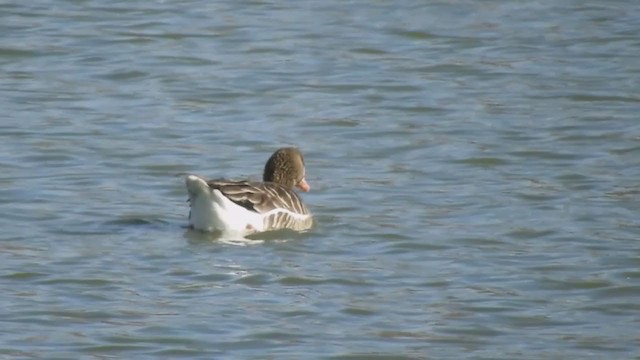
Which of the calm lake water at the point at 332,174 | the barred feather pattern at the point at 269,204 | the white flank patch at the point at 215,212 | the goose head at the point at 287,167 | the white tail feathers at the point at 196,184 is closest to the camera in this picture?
the calm lake water at the point at 332,174

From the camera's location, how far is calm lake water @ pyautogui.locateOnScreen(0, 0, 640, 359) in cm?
1037

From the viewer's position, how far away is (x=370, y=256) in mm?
12148

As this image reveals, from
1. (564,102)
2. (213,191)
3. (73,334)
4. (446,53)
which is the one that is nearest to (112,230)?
(213,191)

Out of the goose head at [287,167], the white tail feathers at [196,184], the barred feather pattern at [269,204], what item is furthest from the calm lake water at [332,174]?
the white tail feathers at [196,184]

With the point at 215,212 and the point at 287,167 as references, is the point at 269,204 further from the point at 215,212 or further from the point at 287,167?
the point at 287,167

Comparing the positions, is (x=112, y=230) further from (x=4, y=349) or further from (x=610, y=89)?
(x=610, y=89)

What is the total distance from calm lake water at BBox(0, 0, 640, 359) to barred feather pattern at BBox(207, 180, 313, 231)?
0.14 m

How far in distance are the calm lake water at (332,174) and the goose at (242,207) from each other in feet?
0.51

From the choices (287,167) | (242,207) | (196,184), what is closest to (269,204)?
(242,207)

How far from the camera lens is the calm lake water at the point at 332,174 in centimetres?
1037

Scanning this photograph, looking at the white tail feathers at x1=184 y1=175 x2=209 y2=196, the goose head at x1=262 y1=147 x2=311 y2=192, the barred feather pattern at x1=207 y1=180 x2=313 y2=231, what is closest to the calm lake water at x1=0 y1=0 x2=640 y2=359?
the barred feather pattern at x1=207 y1=180 x2=313 y2=231

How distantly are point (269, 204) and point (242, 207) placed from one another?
199 millimetres

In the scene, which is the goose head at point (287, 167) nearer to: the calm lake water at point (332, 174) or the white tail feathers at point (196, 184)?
the calm lake water at point (332, 174)

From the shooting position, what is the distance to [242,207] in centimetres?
1283
